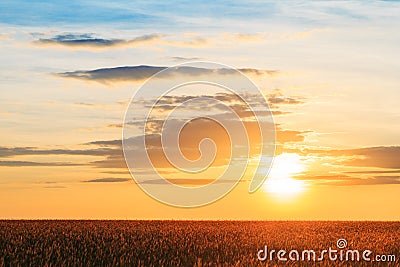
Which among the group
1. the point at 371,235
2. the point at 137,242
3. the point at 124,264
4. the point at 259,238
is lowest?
the point at 124,264

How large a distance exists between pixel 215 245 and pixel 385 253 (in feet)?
19.5

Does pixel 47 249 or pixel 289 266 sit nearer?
pixel 289 266

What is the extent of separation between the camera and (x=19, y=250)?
68.1 ft

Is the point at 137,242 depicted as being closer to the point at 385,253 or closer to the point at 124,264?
the point at 124,264

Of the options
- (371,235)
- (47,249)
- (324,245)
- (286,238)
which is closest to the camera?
(47,249)

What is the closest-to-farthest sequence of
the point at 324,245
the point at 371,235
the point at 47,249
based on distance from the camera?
1. the point at 47,249
2. the point at 324,245
3. the point at 371,235

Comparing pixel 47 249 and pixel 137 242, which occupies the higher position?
pixel 137 242

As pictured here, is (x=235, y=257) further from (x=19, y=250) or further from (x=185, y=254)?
(x=19, y=250)

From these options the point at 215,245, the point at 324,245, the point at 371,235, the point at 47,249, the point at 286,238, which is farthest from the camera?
the point at 371,235

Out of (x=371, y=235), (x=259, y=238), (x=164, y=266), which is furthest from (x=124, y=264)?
(x=371, y=235)

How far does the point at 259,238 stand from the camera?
26.0 m

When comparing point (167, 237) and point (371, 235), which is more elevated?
point (371, 235)

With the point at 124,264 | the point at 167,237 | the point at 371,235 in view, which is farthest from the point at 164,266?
the point at 371,235

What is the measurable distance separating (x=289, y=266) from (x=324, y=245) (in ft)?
21.3
